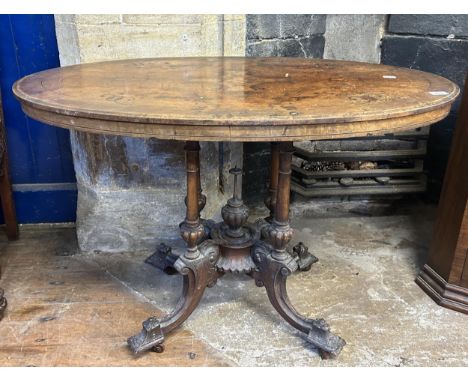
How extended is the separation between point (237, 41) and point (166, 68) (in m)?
0.60

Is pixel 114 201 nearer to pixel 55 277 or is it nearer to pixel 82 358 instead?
pixel 55 277

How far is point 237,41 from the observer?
2602mm

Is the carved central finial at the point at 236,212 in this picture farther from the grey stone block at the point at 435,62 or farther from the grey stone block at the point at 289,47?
the grey stone block at the point at 435,62

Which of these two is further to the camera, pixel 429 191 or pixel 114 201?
pixel 429 191

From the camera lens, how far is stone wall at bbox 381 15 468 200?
3014mm

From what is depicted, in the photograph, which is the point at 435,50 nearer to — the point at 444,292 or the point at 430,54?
the point at 430,54

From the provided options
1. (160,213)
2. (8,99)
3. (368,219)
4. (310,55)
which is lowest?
(368,219)

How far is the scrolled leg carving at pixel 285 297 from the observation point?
1.98 m

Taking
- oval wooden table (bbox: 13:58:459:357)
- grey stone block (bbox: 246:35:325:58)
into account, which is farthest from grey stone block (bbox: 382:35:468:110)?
oval wooden table (bbox: 13:58:459:357)

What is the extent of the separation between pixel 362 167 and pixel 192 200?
169 cm

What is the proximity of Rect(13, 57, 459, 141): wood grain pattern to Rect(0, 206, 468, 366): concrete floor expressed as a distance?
3.33 feet

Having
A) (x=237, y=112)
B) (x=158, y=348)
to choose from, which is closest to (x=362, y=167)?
(x=158, y=348)

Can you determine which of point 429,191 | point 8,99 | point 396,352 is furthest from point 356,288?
point 8,99

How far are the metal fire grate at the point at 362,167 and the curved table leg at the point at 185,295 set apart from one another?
48.3 inches
